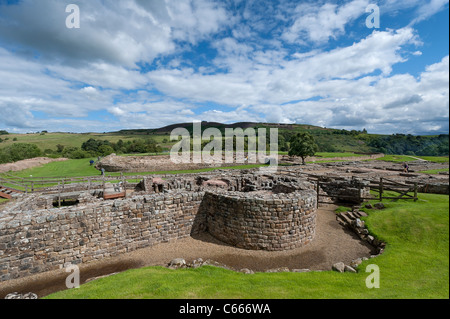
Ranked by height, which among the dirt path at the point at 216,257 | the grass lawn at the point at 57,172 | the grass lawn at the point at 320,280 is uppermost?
the grass lawn at the point at 57,172

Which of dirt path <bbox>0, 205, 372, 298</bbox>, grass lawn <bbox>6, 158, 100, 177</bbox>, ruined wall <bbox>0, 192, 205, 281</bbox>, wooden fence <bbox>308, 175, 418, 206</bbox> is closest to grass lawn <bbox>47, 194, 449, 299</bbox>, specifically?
dirt path <bbox>0, 205, 372, 298</bbox>

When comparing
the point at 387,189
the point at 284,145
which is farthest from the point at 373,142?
the point at 387,189

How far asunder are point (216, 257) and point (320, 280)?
13.6 feet

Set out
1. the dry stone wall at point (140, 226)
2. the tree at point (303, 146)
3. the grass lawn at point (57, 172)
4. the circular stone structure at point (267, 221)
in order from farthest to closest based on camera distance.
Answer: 1. the tree at point (303, 146)
2. the grass lawn at point (57, 172)
3. the circular stone structure at point (267, 221)
4. the dry stone wall at point (140, 226)

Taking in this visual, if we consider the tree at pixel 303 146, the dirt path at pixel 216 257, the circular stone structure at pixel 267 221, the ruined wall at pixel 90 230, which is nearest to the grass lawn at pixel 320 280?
the dirt path at pixel 216 257

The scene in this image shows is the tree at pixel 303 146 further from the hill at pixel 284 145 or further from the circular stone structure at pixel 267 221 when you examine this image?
the circular stone structure at pixel 267 221

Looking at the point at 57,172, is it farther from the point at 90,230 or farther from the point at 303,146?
the point at 303,146

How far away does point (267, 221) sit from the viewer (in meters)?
8.56

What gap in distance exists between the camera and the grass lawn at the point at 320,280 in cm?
464

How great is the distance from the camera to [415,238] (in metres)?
7.15

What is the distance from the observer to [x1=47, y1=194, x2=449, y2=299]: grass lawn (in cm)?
464

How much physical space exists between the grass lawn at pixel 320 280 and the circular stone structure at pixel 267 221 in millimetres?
2305

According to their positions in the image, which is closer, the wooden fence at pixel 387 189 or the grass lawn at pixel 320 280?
the grass lawn at pixel 320 280
